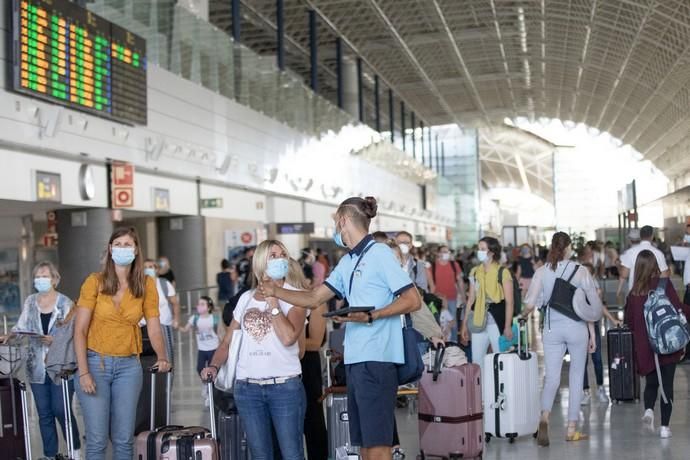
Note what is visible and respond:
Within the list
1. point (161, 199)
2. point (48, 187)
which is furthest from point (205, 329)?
point (161, 199)

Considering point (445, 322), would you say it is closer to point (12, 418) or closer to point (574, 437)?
point (574, 437)

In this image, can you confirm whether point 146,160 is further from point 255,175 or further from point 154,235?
point 255,175

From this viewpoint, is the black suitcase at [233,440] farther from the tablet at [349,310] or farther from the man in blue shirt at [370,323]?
the tablet at [349,310]

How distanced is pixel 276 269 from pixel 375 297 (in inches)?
22.6

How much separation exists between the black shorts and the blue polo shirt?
51 millimetres

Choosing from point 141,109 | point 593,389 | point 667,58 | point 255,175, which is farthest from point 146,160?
point 667,58

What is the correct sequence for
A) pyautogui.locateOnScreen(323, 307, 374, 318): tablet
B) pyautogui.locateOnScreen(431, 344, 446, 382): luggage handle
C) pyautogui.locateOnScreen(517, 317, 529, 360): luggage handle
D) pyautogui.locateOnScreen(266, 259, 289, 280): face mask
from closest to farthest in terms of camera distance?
pyautogui.locateOnScreen(323, 307, 374, 318): tablet → pyautogui.locateOnScreen(266, 259, 289, 280): face mask → pyautogui.locateOnScreen(431, 344, 446, 382): luggage handle → pyautogui.locateOnScreen(517, 317, 529, 360): luggage handle

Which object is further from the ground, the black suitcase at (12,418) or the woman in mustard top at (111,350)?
the woman in mustard top at (111,350)

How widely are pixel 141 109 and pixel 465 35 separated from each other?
2836 centimetres

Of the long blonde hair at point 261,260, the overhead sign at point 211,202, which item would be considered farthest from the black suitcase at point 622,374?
the overhead sign at point 211,202

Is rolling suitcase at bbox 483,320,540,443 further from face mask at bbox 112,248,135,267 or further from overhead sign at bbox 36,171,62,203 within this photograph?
overhead sign at bbox 36,171,62,203

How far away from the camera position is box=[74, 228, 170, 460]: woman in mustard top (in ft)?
19.7

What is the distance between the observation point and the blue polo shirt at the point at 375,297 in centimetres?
523

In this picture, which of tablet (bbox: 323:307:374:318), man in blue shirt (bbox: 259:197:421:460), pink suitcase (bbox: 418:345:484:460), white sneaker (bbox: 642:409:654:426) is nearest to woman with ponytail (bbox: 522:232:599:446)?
white sneaker (bbox: 642:409:654:426)
